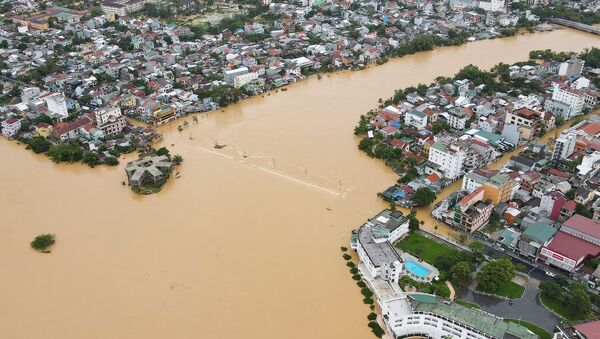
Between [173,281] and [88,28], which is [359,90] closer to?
[173,281]

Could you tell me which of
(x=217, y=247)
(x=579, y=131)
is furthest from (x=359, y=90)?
(x=217, y=247)

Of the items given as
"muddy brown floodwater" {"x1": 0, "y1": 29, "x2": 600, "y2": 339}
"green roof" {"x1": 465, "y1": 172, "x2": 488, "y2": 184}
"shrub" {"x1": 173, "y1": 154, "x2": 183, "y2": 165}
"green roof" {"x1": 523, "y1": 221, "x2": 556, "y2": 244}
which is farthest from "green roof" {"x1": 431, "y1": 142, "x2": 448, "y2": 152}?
"shrub" {"x1": 173, "y1": 154, "x2": 183, "y2": 165}

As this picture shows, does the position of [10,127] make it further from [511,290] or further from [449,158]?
[511,290]

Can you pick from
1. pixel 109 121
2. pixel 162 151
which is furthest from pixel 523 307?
pixel 109 121

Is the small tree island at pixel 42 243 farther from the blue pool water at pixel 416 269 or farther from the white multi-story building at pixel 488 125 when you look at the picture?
the white multi-story building at pixel 488 125

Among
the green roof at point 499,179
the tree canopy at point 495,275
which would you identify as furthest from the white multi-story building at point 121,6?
the tree canopy at point 495,275
